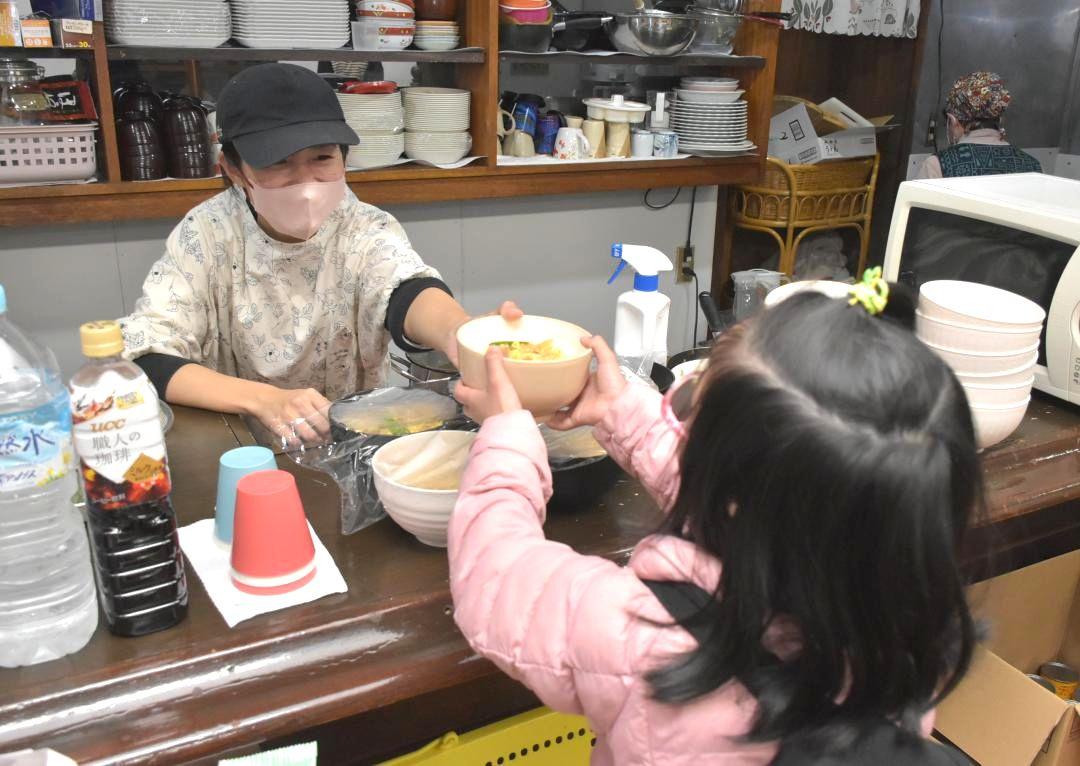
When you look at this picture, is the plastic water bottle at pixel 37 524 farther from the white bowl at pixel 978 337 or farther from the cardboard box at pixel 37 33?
the cardboard box at pixel 37 33

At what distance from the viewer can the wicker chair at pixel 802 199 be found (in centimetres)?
349

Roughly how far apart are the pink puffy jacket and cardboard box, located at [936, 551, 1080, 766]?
0.65 m

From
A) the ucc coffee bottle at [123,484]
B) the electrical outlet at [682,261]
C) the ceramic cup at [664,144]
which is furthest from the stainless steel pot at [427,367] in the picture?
the electrical outlet at [682,261]

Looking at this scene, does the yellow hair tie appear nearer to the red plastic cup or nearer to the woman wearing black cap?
the red plastic cup

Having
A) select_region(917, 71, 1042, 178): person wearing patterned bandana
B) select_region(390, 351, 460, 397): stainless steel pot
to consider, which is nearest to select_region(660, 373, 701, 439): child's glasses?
select_region(390, 351, 460, 397): stainless steel pot

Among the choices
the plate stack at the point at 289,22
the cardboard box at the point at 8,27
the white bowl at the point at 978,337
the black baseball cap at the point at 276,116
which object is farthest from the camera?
Result: the plate stack at the point at 289,22

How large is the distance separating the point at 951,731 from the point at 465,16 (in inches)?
→ 94.6

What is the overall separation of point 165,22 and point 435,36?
80cm

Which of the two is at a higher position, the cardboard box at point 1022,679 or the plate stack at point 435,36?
the plate stack at point 435,36

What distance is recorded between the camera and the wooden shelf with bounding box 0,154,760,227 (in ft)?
7.71

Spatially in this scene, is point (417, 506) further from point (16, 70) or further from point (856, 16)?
point (856, 16)

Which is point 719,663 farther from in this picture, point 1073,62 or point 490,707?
point 1073,62

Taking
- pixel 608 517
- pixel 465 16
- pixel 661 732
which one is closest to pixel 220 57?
pixel 465 16

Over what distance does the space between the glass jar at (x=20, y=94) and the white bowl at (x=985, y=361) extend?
2.26m
